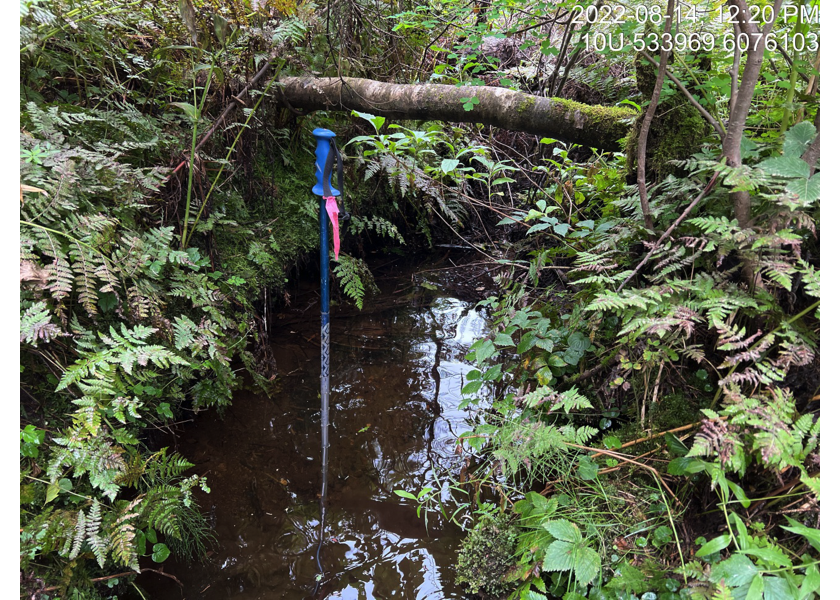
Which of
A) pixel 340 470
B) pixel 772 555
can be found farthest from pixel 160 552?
pixel 772 555

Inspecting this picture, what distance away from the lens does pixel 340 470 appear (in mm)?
2811

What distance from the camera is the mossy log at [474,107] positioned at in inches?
119

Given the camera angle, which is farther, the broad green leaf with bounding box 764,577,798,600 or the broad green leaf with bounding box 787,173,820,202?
the broad green leaf with bounding box 787,173,820,202

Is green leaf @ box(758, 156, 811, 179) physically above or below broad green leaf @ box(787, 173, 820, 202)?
above

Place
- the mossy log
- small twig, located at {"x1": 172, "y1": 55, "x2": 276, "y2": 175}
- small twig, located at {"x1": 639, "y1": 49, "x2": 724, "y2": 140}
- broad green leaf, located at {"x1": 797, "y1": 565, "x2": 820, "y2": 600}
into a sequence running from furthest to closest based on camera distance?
the mossy log < small twig, located at {"x1": 172, "y1": 55, "x2": 276, "y2": 175} < small twig, located at {"x1": 639, "y1": 49, "x2": 724, "y2": 140} < broad green leaf, located at {"x1": 797, "y1": 565, "x2": 820, "y2": 600}

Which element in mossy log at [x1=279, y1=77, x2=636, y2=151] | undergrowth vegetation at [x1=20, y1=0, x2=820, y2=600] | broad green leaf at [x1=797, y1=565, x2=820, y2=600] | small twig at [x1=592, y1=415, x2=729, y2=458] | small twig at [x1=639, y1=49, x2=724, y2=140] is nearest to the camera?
broad green leaf at [x1=797, y1=565, x2=820, y2=600]

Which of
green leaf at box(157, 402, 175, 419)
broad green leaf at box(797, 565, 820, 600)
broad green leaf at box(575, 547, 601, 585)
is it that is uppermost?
broad green leaf at box(797, 565, 820, 600)

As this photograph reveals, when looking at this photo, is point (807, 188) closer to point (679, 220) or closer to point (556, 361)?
point (679, 220)

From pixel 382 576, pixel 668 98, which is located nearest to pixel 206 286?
pixel 382 576

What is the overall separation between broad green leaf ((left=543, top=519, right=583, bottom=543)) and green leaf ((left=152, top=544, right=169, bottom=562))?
1776 millimetres

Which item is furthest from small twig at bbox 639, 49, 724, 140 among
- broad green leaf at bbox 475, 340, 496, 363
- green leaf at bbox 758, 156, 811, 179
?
broad green leaf at bbox 475, 340, 496, 363

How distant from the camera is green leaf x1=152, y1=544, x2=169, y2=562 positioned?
7.16 feet

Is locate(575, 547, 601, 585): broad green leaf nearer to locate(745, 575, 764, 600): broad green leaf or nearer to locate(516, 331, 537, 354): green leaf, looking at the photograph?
locate(745, 575, 764, 600): broad green leaf

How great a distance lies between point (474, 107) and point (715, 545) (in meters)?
2.78
